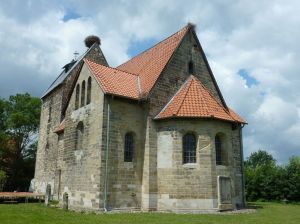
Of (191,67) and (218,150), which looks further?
(191,67)

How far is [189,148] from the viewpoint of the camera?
1919 cm

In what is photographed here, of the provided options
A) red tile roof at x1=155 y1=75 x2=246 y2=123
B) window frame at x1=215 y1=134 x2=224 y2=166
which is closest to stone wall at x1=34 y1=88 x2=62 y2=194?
red tile roof at x1=155 y1=75 x2=246 y2=123

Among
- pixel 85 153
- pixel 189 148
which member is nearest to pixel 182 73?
pixel 189 148

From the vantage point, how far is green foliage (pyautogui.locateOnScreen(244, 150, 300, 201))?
99.6ft

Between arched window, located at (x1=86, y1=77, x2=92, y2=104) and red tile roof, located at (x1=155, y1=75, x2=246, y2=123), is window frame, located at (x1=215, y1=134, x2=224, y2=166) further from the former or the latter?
arched window, located at (x1=86, y1=77, x2=92, y2=104)

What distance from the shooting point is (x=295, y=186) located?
3030 centimetres

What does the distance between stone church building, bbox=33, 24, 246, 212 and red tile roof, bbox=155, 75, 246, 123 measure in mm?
59

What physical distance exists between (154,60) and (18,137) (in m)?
28.1

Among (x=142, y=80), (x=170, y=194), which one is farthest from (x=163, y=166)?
(x=142, y=80)

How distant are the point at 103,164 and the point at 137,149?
2.52 metres

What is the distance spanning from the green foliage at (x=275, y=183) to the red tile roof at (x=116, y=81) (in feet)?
59.4

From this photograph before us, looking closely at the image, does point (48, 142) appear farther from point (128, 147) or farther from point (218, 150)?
point (218, 150)

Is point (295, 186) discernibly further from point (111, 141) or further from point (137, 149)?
point (111, 141)

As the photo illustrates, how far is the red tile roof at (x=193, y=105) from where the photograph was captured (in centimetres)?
1920
